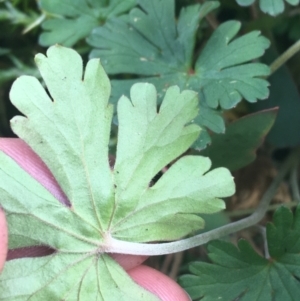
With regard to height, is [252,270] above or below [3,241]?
below

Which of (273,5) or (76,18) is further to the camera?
(76,18)

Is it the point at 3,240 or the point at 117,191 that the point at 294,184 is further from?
the point at 3,240

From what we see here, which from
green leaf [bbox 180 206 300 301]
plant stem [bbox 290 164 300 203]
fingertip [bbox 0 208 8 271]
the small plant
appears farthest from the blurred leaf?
fingertip [bbox 0 208 8 271]

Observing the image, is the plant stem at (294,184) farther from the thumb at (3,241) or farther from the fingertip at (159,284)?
the thumb at (3,241)

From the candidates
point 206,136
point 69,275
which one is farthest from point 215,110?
point 69,275

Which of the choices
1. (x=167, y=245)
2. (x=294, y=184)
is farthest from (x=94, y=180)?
(x=294, y=184)

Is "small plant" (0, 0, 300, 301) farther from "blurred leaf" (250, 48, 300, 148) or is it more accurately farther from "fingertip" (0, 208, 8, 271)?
"blurred leaf" (250, 48, 300, 148)
